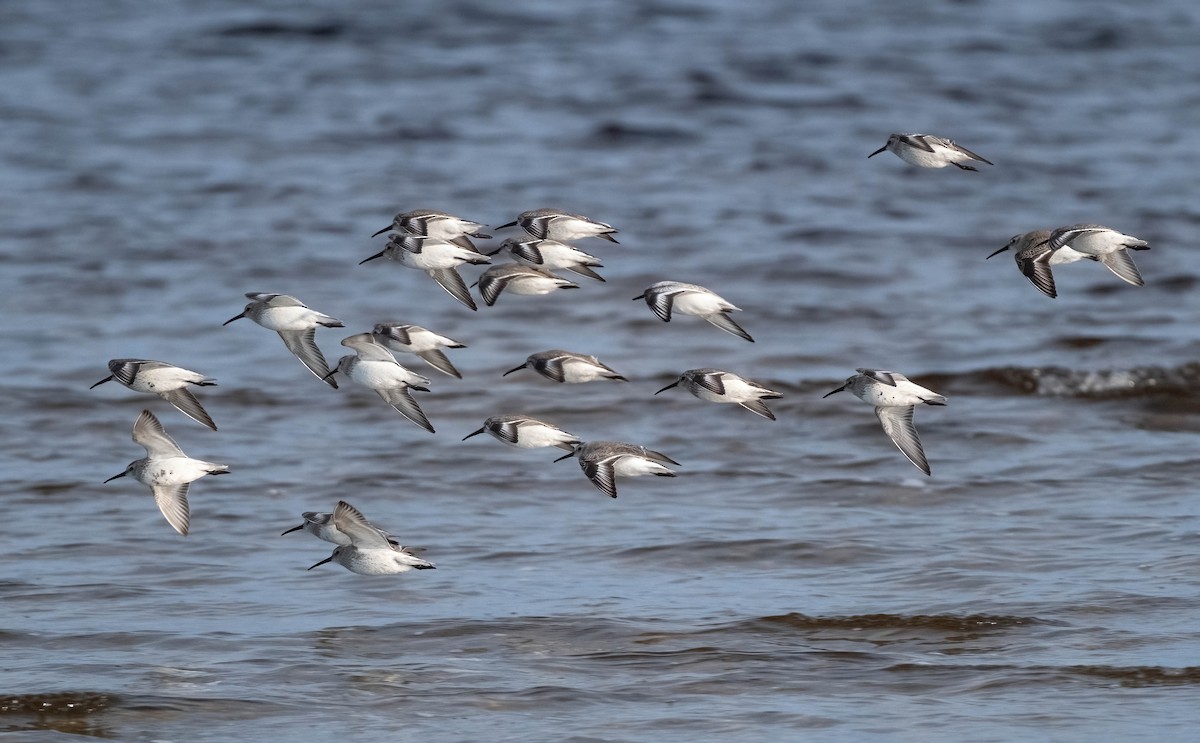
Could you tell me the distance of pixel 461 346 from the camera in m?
6.81

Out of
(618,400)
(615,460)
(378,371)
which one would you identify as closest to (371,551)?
(378,371)

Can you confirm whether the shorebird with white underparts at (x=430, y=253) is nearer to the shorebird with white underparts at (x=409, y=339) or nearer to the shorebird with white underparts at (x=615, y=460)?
the shorebird with white underparts at (x=409, y=339)

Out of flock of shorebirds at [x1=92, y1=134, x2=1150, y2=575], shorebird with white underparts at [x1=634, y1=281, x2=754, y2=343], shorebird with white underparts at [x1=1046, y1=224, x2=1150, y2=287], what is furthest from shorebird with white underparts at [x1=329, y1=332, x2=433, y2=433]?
shorebird with white underparts at [x1=1046, y1=224, x2=1150, y2=287]

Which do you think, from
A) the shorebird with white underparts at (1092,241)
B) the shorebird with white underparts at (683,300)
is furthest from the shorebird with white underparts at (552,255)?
the shorebird with white underparts at (1092,241)

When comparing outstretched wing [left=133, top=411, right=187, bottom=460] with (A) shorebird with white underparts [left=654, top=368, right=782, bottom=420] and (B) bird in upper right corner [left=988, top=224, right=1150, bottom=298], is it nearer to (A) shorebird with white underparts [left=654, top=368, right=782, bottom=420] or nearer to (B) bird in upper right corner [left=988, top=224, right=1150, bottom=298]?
(A) shorebird with white underparts [left=654, top=368, right=782, bottom=420]

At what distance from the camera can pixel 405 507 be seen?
950cm

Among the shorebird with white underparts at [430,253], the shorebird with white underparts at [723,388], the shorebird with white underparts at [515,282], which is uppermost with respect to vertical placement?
the shorebird with white underparts at [430,253]

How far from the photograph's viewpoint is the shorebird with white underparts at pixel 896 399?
6.82m

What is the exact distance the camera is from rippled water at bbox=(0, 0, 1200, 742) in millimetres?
7023

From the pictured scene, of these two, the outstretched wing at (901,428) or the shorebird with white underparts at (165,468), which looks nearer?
the shorebird with white underparts at (165,468)

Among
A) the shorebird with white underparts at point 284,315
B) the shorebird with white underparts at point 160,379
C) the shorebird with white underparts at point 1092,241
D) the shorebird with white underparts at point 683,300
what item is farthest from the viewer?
the shorebird with white underparts at point 284,315

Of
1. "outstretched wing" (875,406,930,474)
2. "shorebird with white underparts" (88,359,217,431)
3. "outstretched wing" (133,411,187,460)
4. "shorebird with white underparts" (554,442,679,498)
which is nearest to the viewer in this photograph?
"shorebird with white underparts" (554,442,679,498)

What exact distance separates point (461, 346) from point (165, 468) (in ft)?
4.31

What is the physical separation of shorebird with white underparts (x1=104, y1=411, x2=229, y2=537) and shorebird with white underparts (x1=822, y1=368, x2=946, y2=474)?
8.49 ft
